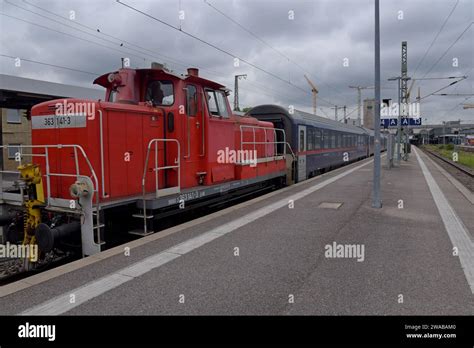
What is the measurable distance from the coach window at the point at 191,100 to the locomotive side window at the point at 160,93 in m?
0.36

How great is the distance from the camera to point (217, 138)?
847 cm

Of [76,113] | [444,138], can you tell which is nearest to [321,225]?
[76,113]

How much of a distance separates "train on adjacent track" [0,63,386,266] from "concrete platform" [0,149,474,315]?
2.18ft

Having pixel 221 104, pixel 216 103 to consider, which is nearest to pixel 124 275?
pixel 216 103

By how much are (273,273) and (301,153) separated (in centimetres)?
1116

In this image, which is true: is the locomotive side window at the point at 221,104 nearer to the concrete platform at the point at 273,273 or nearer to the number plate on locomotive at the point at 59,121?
the concrete platform at the point at 273,273

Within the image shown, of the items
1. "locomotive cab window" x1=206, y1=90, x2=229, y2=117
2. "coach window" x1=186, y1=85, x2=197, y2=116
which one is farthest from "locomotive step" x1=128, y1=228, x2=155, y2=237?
"locomotive cab window" x1=206, y1=90, x2=229, y2=117

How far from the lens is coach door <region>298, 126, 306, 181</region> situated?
15031 millimetres

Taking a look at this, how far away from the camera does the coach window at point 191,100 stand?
24.6 feet

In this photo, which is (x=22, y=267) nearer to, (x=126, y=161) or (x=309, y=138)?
(x=126, y=161)

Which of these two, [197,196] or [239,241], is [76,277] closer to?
[239,241]

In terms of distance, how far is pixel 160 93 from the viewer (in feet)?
24.4

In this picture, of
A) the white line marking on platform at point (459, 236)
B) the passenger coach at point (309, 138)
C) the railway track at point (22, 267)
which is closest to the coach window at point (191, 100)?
the railway track at point (22, 267)
